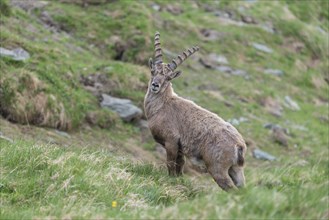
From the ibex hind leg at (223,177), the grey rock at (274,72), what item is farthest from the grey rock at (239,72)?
the ibex hind leg at (223,177)

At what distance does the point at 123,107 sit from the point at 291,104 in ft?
38.0

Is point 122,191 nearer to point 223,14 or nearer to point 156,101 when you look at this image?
point 156,101

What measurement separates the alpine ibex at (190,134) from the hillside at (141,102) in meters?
0.51

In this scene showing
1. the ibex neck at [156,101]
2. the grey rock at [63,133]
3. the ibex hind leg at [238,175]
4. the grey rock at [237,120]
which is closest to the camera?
the ibex hind leg at [238,175]

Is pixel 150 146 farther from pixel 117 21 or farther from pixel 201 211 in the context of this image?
pixel 201 211

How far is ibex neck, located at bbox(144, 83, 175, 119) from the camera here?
13.6 m

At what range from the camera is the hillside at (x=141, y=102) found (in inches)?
338

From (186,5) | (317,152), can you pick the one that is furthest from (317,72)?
(317,152)

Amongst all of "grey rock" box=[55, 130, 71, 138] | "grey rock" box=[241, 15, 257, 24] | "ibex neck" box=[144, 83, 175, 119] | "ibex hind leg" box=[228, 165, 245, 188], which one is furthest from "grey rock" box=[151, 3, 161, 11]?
"ibex hind leg" box=[228, 165, 245, 188]

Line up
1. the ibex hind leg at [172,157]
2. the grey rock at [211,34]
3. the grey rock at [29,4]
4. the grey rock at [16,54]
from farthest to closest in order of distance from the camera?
the grey rock at [211,34] → the grey rock at [29,4] → the grey rock at [16,54] → the ibex hind leg at [172,157]

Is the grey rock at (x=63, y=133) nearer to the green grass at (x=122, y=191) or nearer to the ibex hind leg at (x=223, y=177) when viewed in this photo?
the green grass at (x=122, y=191)

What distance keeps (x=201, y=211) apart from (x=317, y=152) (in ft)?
58.9

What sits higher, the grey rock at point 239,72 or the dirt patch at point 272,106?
the grey rock at point 239,72

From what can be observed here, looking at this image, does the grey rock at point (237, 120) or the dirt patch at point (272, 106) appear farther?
the dirt patch at point (272, 106)
